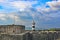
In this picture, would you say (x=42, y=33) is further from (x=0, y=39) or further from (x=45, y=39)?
(x=0, y=39)

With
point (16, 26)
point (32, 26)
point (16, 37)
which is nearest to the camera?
point (16, 37)

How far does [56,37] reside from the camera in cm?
1455

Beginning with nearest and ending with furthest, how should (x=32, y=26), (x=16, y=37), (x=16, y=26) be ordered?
(x=16, y=37)
(x=16, y=26)
(x=32, y=26)

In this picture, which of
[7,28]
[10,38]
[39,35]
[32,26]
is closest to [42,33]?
[39,35]

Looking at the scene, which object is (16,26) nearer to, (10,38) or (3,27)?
(3,27)

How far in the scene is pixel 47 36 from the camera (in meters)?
14.6

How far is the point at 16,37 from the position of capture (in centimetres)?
1151

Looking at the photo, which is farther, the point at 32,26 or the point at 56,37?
the point at 32,26

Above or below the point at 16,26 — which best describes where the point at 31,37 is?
below

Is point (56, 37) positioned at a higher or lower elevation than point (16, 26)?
lower

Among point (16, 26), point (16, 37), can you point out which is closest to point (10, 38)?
point (16, 37)

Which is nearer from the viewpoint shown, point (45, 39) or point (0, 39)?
point (0, 39)

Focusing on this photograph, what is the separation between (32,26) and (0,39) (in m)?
4.50

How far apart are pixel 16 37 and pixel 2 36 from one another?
94cm
